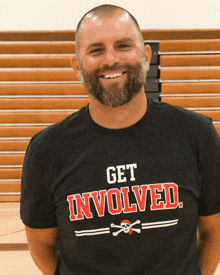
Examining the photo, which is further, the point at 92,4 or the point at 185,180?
the point at 92,4

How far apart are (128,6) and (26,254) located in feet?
5.32

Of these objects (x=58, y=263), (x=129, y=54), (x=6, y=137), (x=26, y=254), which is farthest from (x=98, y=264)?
(x=6, y=137)

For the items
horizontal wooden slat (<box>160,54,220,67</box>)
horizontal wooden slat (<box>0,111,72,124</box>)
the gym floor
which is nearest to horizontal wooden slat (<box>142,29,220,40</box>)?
horizontal wooden slat (<box>160,54,220,67</box>)

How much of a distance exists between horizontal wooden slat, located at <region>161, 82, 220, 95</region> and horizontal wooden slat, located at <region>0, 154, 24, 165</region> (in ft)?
3.56

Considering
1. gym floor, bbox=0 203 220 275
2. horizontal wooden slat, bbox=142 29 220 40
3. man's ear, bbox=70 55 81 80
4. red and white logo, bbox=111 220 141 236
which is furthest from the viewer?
horizontal wooden slat, bbox=142 29 220 40

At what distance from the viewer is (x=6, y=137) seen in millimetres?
1725

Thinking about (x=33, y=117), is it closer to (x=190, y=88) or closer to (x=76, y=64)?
(x=76, y=64)

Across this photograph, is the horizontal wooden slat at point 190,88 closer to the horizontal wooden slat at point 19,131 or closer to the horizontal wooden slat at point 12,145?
the horizontal wooden slat at point 19,131

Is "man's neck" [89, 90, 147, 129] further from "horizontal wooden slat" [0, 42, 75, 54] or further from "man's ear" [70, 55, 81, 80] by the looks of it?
"horizontal wooden slat" [0, 42, 75, 54]

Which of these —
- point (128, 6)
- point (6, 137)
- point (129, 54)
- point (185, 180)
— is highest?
point (128, 6)

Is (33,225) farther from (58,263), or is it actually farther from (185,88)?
(185,88)

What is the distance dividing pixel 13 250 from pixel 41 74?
3.59 feet

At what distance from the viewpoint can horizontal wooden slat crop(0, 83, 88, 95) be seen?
65.1 inches

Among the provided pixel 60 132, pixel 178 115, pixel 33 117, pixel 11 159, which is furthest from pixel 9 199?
pixel 178 115
